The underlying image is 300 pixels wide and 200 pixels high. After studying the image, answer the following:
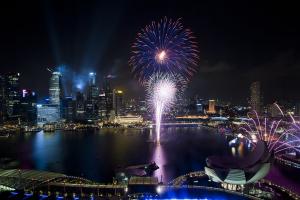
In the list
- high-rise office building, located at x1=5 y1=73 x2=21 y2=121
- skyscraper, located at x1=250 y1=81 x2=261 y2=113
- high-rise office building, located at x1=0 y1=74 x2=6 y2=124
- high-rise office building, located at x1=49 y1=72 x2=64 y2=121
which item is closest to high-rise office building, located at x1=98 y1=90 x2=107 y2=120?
high-rise office building, located at x1=49 y1=72 x2=64 y2=121

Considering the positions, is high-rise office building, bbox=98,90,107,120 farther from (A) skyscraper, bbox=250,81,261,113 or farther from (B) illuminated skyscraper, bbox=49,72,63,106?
(A) skyscraper, bbox=250,81,261,113

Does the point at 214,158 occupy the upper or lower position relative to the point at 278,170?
upper

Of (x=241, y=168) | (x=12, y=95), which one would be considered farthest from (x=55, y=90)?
(x=241, y=168)

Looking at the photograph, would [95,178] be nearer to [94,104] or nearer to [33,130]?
[33,130]

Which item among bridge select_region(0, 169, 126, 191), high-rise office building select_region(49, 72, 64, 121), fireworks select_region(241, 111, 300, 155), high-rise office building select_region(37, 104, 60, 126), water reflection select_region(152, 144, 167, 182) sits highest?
high-rise office building select_region(49, 72, 64, 121)

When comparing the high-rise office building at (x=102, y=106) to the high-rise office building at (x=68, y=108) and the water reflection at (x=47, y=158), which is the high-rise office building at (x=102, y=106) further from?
the water reflection at (x=47, y=158)

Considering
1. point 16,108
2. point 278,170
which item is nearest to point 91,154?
point 278,170

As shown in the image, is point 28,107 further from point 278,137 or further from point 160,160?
point 160,160
